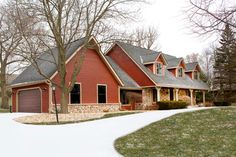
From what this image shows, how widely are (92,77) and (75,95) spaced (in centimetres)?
245

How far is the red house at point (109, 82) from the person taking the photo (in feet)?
94.1

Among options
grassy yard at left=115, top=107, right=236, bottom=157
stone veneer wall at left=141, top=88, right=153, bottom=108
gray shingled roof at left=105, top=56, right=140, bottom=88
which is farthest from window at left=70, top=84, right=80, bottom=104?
grassy yard at left=115, top=107, right=236, bottom=157

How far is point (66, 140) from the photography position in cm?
1291

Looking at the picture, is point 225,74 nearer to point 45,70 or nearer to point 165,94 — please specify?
point 165,94

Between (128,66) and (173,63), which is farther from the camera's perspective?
(173,63)

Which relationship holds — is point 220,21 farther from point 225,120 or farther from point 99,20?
point 99,20

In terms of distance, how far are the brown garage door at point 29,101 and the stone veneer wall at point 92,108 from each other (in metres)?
2.75

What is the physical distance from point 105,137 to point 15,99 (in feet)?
64.8

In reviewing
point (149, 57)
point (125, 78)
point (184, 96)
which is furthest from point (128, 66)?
point (184, 96)

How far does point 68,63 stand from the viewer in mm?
28422

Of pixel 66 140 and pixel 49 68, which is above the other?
pixel 49 68

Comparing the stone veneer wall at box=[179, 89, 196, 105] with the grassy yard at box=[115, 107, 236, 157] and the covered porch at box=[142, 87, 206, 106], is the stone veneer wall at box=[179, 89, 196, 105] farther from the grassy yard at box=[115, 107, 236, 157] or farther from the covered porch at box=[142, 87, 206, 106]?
the grassy yard at box=[115, 107, 236, 157]

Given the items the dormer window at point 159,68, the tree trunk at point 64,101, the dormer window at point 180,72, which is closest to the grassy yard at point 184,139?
the tree trunk at point 64,101

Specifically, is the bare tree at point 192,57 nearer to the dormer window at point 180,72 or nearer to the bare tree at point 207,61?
the bare tree at point 207,61
